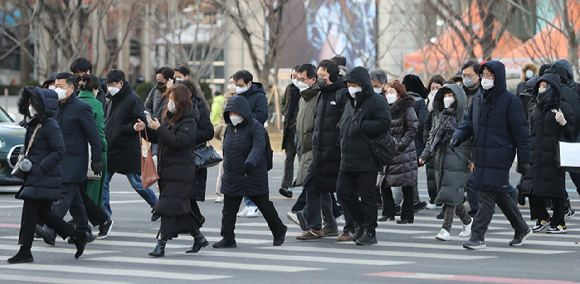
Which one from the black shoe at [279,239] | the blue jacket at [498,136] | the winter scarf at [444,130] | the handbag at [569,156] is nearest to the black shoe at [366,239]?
the black shoe at [279,239]

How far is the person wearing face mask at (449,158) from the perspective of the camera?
9289 mm

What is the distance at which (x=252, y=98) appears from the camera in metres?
11.1

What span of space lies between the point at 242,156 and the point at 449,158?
235 centimetres

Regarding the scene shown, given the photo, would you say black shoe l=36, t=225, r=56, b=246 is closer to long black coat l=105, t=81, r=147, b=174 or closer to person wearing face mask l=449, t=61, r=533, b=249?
long black coat l=105, t=81, r=147, b=174

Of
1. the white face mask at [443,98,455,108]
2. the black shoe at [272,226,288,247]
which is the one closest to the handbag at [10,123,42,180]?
the black shoe at [272,226,288,247]

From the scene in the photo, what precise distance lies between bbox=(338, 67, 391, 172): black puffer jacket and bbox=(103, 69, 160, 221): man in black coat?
2501mm

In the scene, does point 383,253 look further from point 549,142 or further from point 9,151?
point 9,151

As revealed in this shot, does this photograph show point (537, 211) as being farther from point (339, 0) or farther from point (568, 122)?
point (339, 0)

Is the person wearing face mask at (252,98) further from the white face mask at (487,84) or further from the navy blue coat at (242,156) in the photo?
the white face mask at (487,84)

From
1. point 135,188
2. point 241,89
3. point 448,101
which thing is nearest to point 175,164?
point 135,188

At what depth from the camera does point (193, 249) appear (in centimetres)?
834

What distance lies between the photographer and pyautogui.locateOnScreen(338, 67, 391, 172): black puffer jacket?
8.67m

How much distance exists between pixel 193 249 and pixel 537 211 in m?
4.13

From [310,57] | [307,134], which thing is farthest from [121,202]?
[310,57]
